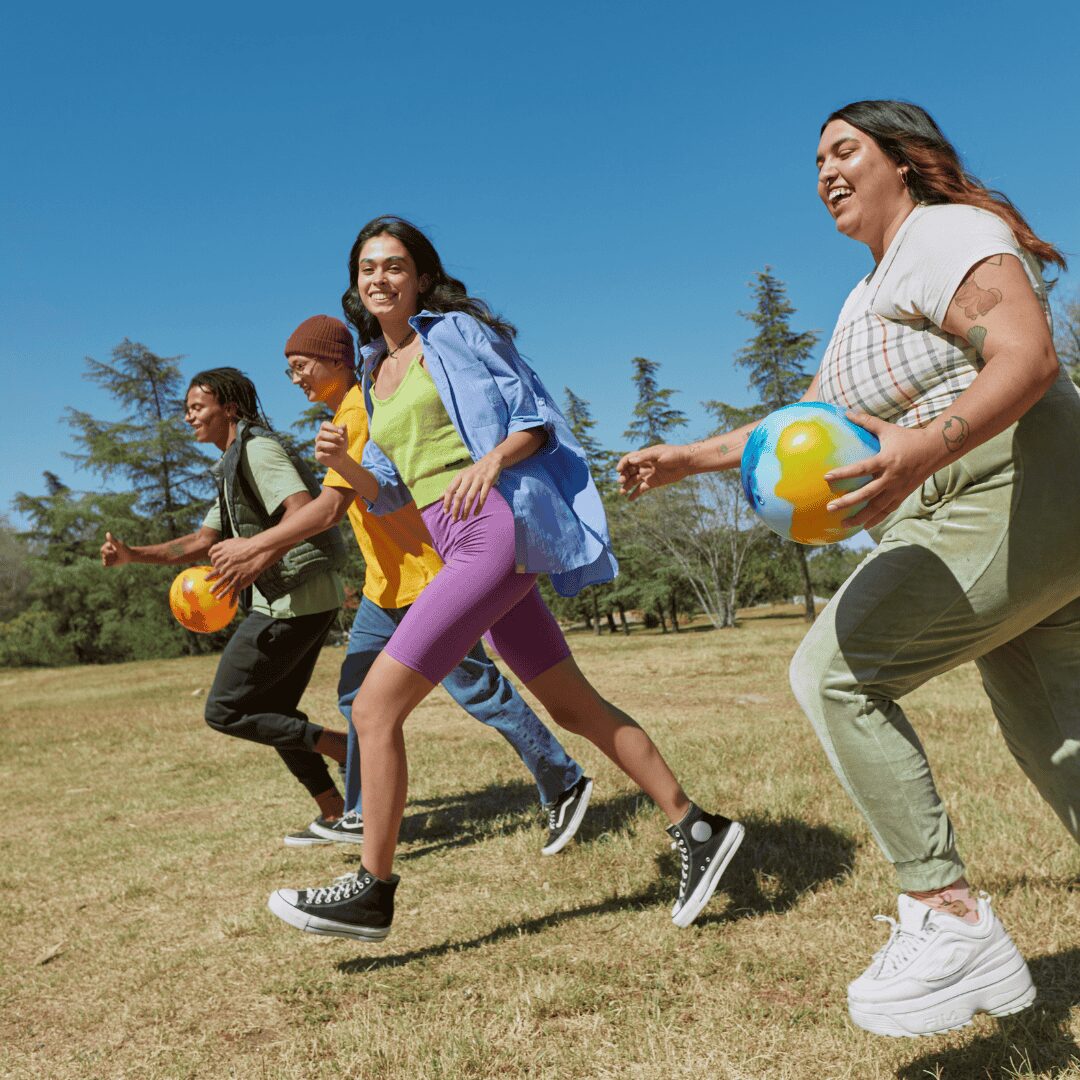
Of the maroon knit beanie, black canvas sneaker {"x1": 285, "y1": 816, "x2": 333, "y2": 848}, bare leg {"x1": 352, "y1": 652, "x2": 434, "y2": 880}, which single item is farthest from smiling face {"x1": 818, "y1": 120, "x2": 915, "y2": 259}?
black canvas sneaker {"x1": 285, "y1": 816, "x2": 333, "y2": 848}

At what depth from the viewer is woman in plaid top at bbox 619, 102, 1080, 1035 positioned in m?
1.98

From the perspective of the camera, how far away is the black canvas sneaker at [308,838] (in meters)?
5.10

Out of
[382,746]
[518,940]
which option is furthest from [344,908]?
[518,940]

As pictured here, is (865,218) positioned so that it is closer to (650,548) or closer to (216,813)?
(216,813)

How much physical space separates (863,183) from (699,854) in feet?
7.40

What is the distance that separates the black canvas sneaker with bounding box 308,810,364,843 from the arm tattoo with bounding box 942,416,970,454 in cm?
396

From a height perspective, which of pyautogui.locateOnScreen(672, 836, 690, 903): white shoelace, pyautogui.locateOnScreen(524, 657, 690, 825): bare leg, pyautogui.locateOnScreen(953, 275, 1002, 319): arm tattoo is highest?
pyautogui.locateOnScreen(953, 275, 1002, 319): arm tattoo

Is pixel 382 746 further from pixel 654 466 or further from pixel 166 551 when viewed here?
pixel 166 551

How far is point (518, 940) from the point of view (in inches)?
135

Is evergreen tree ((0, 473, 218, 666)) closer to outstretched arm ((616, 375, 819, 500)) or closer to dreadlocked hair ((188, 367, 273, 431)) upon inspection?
dreadlocked hair ((188, 367, 273, 431))

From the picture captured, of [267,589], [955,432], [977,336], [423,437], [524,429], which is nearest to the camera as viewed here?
[955,432]

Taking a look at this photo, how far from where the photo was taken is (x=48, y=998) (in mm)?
3367

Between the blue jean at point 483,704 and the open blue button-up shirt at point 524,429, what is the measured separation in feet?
3.85

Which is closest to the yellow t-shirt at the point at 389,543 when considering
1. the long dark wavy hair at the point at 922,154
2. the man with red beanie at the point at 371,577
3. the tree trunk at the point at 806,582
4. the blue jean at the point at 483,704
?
the man with red beanie at the point at 371,577
